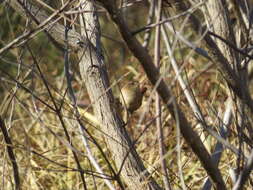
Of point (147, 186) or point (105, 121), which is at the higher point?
point (105, 121)

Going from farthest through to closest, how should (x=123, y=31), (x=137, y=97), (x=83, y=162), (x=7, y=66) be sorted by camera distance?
(x=7, y=66)
(x=83, y=162)
(x=137, y=97)
(x=123, y=31)

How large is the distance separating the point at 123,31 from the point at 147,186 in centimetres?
60

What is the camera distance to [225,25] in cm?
151

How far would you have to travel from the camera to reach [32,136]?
2.97 metres

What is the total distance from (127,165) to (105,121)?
0.14m

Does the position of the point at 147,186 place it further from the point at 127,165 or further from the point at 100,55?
the point at 100,55

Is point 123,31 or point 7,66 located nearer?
point 123,31

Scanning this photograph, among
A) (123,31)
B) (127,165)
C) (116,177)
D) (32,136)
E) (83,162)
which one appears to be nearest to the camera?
(123,31)

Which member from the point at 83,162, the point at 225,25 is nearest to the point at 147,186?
the point at 225,25

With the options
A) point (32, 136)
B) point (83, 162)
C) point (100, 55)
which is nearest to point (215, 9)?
point (100, 55)

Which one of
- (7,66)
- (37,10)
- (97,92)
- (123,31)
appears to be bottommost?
(123,31)

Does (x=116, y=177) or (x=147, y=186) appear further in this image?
(x=147, y=186)

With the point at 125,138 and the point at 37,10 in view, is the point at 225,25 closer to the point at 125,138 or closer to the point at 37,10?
the point at 125,138

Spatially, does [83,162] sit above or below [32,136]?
below
